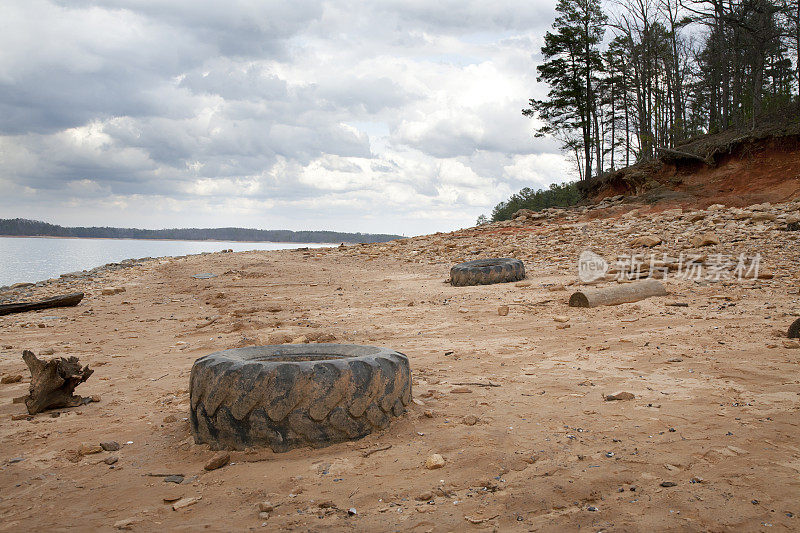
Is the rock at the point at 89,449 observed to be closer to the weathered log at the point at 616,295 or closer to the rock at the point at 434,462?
the rock at the point at 434,462

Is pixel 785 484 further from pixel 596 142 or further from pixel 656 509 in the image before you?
pixel 596 142

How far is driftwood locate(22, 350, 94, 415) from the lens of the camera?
3990 mm

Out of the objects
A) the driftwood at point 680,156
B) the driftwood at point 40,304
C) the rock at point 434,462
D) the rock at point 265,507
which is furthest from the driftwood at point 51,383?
the driftwood at point 680,156

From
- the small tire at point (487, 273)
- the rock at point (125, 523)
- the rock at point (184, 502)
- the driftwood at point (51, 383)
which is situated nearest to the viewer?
the rock at point (125, 523)

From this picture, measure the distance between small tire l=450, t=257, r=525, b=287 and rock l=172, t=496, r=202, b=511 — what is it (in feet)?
26.7

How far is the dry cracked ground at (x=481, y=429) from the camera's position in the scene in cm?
234

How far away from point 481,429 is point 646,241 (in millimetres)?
10489

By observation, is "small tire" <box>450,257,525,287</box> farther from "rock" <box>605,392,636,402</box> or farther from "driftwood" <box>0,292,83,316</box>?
"driftwood" <box>0,292,83,316</box>

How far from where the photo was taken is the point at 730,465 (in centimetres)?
258

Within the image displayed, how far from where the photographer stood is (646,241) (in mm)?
12266

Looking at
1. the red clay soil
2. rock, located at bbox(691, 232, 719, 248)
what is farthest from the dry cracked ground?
the red clay soil

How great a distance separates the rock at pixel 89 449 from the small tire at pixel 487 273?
7.81m

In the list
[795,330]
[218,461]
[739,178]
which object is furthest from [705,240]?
[218,461]

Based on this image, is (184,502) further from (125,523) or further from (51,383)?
(51,383)
